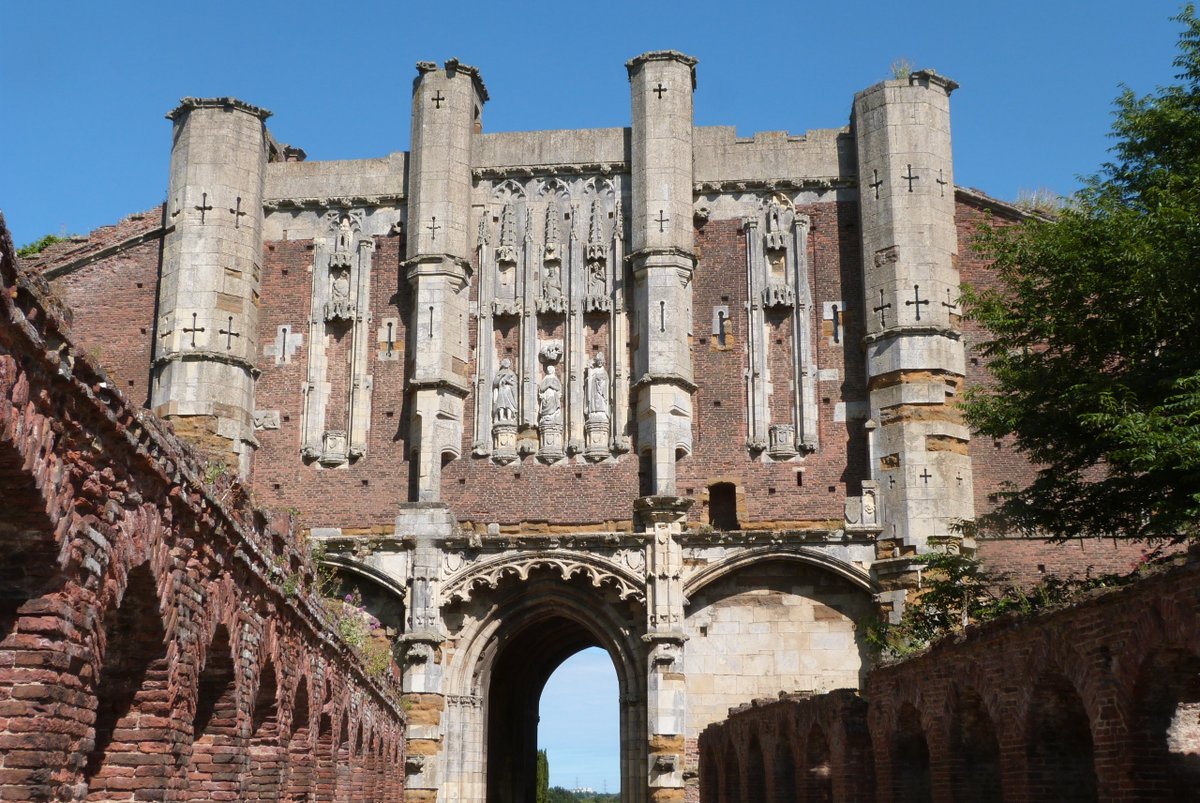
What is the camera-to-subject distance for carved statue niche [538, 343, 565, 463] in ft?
90.6

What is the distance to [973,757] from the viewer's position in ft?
46.2

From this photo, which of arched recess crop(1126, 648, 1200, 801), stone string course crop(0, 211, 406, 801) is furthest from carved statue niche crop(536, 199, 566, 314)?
arched recess crop(1126, 648, 1200, 801)

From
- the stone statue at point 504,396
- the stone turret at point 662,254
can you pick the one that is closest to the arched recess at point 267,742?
the stone turret at point 662,254

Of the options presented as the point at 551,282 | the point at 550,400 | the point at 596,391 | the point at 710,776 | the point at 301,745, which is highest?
the point at 551,282

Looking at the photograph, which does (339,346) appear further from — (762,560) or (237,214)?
(762,560)

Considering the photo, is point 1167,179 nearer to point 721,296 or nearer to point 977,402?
point 977,402

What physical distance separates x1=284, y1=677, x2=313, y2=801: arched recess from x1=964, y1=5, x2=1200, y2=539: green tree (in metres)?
8.97

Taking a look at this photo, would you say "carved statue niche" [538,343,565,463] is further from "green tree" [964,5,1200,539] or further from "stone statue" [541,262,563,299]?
"green tree" [964,5,1200,539]

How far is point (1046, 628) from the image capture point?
11.8 metres

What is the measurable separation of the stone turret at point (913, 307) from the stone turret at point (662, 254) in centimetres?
354

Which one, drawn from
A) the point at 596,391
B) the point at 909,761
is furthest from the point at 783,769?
the point at 596,391

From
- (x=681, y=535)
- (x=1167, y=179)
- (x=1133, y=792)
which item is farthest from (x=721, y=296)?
(x=1133, y=792)

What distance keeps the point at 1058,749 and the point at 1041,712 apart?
0.37 metres

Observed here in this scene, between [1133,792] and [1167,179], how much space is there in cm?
1052
